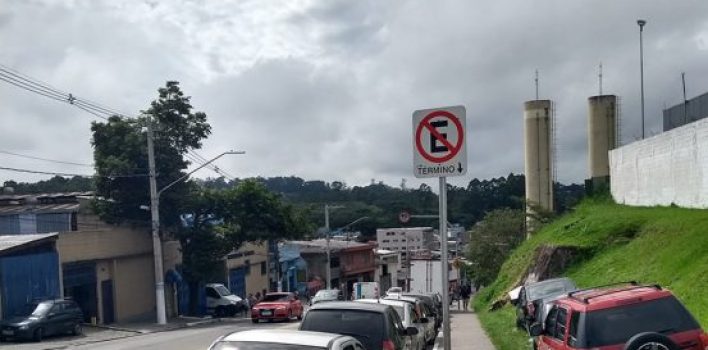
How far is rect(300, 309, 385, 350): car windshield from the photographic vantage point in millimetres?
12109

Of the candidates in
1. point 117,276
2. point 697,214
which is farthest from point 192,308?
point 697,214

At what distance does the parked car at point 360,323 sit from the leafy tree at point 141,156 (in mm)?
30306

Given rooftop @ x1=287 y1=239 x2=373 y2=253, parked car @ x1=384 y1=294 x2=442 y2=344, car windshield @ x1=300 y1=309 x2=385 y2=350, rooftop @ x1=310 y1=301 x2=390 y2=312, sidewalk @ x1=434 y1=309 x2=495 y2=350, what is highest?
rooftop @ x1=310 y1=301 x2=390 y2=312

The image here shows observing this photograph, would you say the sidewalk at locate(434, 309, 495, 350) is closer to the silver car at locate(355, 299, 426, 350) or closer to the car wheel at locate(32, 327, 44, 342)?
the silver car at locate(355, 299, 426, 350)

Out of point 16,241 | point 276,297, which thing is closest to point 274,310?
point 276,297

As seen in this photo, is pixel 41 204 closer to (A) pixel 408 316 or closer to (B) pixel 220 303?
(B) pixel 220 303

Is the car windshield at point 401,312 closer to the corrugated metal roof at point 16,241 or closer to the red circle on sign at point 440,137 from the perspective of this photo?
the red circle on sign at point 440,137

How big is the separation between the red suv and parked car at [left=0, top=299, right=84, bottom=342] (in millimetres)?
23729

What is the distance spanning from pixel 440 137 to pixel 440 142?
5cm

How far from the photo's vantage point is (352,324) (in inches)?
483

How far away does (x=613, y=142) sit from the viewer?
42.9 meters

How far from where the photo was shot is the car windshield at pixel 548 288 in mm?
20844

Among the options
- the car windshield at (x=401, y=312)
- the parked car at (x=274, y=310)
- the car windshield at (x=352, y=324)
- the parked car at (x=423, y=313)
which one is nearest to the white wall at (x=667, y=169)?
the parked car at (x=423, y=313)

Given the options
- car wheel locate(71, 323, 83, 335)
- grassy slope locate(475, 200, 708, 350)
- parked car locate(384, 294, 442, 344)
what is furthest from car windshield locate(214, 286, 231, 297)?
parked car locate(384, 294, 442, 344)
